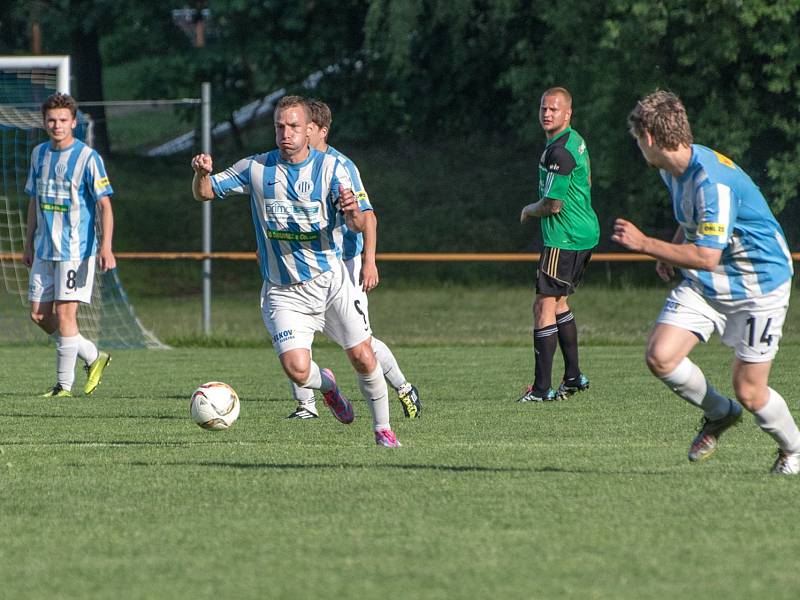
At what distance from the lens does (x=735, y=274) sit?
6020 mm

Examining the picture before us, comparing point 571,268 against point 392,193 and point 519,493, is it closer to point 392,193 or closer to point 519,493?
point 519,493

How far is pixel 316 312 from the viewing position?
7.43 m

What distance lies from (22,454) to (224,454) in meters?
1.01

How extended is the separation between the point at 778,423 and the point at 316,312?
8.11ft

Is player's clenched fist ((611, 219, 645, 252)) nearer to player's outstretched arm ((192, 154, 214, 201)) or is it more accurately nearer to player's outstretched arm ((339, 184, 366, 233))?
player's outstretched arm ((339, 184, 366, 233))

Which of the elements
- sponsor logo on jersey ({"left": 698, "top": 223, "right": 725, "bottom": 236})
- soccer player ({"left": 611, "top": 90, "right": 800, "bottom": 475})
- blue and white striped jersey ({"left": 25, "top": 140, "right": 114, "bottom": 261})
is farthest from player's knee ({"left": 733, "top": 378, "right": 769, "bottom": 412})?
blue and white striped jersey ({"left": 25, "top": 140, "right": 114, "bottom": 261})

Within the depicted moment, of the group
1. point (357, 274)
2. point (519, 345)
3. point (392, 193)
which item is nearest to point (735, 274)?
point (357, 274)

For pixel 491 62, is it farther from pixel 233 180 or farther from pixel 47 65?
pixel 233 180

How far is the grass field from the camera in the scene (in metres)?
4.38

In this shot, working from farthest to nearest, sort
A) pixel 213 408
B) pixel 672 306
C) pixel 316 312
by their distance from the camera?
pixel 213 408 → pixel 316 312 → pixel 672 306

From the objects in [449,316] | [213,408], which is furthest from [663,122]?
[449,316]

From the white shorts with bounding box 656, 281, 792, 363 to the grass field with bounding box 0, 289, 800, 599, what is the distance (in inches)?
21.9

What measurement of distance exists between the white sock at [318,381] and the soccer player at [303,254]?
6.4 inches

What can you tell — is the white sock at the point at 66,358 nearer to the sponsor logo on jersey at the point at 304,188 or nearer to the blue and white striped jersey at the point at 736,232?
the sponsor logo on jersey at the point at 304,188
